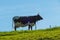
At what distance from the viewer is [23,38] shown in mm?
25266

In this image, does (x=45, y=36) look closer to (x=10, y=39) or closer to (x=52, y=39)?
(x=52, y=39)

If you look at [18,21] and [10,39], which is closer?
[10,39]

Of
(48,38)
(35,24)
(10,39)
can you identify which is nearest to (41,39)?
(48,38)

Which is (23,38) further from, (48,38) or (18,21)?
(18,21)

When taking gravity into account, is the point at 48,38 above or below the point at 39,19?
below

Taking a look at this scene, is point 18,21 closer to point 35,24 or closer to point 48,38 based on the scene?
point 35,24

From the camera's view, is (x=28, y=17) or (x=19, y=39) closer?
(x=19, y=39)

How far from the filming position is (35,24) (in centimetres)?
4106

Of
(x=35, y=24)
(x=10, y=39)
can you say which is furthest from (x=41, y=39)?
(x=35, y=24)

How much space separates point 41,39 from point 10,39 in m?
2.76

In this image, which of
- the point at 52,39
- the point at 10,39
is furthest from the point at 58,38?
the point at 10,39

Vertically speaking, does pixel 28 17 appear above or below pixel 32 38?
above

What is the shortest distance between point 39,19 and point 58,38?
61.3 feet

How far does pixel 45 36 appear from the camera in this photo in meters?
25.5
